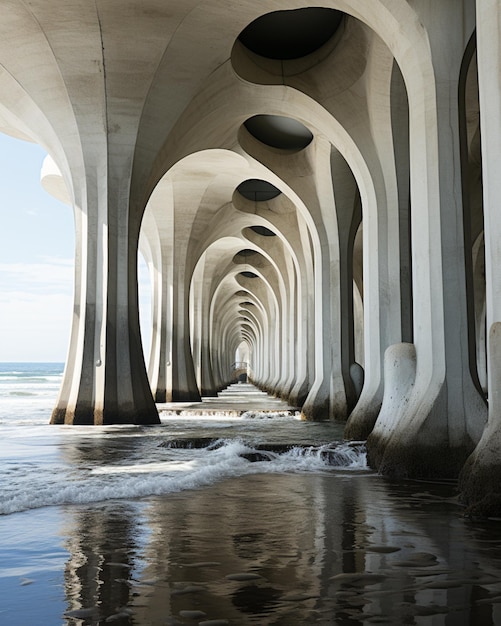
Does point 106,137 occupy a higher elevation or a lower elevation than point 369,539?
higher

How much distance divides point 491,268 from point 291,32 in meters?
12.8

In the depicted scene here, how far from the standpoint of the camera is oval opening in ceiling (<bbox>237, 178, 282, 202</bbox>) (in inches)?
1216

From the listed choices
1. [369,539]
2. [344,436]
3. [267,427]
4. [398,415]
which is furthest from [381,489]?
[267,427]

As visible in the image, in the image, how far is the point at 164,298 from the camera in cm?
2989

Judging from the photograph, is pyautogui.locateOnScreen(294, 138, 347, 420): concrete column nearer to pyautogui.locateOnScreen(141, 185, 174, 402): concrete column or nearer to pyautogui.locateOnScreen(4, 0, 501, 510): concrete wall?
pyautogui.locateOnScreen(4, 0, 501, 510): concrete wall

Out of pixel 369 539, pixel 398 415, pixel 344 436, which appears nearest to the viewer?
pixel 369 539

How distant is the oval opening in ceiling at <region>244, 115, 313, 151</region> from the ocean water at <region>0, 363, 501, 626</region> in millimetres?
15756

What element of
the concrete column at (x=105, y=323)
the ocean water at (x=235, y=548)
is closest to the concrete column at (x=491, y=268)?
the ocean water at (x=235, y=548)

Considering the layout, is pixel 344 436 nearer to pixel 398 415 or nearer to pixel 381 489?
pixel 398 415

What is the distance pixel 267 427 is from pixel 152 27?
29.3 feet

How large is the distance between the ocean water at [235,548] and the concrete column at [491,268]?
0.29 m

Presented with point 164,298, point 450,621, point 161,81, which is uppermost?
point 161,81

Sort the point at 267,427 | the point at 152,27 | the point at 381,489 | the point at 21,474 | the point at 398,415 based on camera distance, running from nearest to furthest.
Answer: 1. the point at 381,489
2. the point at 21,474
3. the point at 398,415
4. the point at 152,27
5. the point at 267,427

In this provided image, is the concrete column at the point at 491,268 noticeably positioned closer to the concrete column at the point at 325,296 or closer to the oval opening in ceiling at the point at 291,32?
the oval opening in ceiling at the point at 291,32
